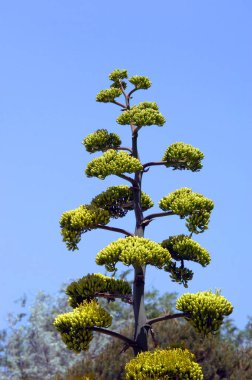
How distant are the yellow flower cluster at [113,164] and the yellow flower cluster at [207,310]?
2542 millimetres

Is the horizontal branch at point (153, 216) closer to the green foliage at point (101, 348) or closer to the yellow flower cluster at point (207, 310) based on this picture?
the yellow flower cluster at point (207, 310)

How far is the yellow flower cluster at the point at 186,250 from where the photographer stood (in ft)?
42.1

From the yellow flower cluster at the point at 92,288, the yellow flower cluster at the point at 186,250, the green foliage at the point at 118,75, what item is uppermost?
the green foliage at the point at 118,75

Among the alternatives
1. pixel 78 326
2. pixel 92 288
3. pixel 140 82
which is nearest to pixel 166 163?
pixel 140 82

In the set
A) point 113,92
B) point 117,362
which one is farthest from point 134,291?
point 117,362

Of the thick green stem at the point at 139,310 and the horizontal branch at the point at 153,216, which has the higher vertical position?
the horizontal branch at the point at 153,216

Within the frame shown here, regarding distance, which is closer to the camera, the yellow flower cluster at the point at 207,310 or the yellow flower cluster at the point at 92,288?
the yellow flower cluster at the point at 207,310

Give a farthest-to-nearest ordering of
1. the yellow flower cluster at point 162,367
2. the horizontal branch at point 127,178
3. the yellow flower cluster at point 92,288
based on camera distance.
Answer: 1. the horizontal branch at point 127,178
2. the yellow flower cluster at point 92,288
3. the yellow flower cluster at point 162,367

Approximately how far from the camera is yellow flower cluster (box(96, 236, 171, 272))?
460 inches

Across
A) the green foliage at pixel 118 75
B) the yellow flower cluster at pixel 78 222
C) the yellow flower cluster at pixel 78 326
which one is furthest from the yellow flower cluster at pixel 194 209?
the green foliage at pixel 118 75

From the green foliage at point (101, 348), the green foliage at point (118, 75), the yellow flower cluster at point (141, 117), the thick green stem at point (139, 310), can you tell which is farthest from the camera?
the green foliage at point (101, 348)

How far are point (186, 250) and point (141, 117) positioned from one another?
2.63m

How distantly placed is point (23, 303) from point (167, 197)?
19490 mm

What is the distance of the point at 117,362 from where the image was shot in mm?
19500
